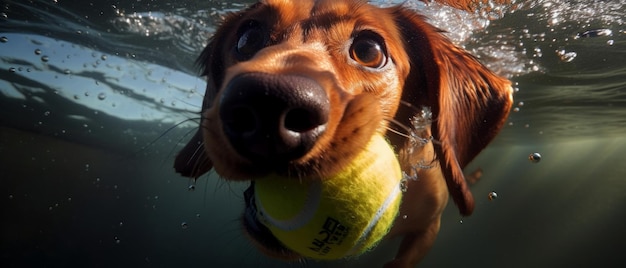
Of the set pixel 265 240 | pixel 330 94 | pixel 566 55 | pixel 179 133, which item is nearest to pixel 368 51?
pixel 330 94

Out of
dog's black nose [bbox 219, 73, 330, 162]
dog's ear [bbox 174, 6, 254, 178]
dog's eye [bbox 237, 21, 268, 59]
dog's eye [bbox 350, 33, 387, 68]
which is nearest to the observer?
dog's black nose [bbox 219, 73, 330, 162]

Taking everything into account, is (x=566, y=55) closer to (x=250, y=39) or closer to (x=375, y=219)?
(x=250, y=39)

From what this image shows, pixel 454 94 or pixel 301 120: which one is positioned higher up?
pixel 301 120

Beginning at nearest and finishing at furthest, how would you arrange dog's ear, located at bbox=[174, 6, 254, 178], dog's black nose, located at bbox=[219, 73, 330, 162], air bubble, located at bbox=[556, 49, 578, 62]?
dog's black nose, located at bbox=[219, 73, 330, 162]
dog's ear, located at bbox=[174, 6, 254, 178]
air bubble, located at bbox=[556, 49, 578, 62]

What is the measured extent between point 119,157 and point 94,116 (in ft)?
35.2

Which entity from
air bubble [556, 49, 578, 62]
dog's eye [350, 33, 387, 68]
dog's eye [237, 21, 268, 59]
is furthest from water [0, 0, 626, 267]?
dog's eye [350, 33, 387, 68]

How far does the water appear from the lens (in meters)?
6.38

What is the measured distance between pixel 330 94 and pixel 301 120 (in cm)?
22

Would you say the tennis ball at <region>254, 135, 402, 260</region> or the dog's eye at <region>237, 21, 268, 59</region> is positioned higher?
the dog's eye at <region>237, 21, 268, 59</region>

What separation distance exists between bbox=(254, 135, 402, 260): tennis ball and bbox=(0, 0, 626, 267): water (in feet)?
2.57

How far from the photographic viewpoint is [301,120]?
47.7 inches

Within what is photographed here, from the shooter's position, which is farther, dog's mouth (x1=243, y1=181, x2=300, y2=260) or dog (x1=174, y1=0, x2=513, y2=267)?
dog's mouth (x1=243, y1=181, x2=300, y2=260)

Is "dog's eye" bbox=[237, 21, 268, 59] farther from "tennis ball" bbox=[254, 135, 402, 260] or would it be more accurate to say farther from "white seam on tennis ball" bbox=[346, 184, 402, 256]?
"white seam on tennis ball" bbox=[346, 184, 402, 256]

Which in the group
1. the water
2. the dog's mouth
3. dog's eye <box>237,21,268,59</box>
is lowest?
the water
